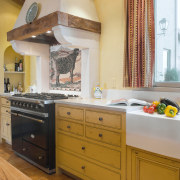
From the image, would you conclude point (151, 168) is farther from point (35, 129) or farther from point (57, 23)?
point (57, 23)

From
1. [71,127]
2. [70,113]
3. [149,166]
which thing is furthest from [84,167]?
[149,166]

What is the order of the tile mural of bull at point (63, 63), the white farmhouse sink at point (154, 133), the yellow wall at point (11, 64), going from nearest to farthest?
the white farmhouse sink at point (154, 133)
the tile mural of bull at point (63, 63)
the yellow wall at point (11, 64)

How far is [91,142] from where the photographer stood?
224 centimetres

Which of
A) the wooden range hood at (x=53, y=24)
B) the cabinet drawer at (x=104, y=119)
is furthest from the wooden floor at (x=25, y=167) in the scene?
the wooden range hood at (x=53, y=24)

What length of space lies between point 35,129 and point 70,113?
65cm

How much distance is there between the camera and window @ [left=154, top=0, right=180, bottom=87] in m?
2.26

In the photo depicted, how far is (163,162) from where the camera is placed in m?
1.66

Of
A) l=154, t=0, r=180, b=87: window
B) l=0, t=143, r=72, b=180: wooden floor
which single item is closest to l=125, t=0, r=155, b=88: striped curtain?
l=154, t=0, r=180, b=87: window

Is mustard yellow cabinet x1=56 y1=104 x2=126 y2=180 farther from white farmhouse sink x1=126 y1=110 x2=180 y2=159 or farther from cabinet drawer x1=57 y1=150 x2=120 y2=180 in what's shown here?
white farmhouse sink x1=126 y1=110 x2=180 y2=159

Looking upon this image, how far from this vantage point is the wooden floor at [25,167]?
2619 millimetres

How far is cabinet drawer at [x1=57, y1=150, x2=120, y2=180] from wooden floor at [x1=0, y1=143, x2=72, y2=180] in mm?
190

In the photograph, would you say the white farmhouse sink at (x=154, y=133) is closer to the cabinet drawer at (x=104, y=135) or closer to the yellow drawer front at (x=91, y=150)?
the cabinet drawer at (x=104, y=135)

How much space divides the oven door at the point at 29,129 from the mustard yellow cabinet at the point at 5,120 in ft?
1.41

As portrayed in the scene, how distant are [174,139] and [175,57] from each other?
1057mm
